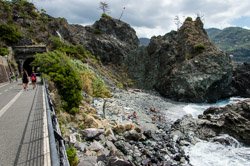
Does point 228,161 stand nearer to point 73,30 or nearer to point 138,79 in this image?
point 138,79

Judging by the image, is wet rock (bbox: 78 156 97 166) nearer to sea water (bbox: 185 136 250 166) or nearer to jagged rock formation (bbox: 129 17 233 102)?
sea water (bbox: 185 136 250 166)

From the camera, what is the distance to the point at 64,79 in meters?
29.2

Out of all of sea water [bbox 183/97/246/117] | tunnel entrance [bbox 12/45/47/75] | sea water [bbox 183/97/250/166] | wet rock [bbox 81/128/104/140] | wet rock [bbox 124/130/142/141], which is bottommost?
sea water [bbox 183/97/246/117]

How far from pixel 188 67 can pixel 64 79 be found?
5684 cm

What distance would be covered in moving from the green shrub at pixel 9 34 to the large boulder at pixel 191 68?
3944cm

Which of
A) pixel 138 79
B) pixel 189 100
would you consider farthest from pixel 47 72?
pixel 138 79

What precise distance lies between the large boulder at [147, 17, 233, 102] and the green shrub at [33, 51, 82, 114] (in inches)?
1992

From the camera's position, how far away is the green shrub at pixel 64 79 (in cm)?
2784

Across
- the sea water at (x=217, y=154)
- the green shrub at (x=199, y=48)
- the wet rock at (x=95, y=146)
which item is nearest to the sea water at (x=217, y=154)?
the sea water at (x=217, y=154)

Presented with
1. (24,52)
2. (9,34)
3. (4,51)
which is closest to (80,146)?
(4,51)

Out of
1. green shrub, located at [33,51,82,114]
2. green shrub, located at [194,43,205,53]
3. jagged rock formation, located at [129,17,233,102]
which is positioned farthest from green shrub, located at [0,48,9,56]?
green shrub, located at [194,43,205,53]

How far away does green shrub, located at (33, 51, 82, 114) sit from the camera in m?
27.8

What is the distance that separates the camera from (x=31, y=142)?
1125 centimetres

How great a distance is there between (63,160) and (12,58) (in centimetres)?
6480
